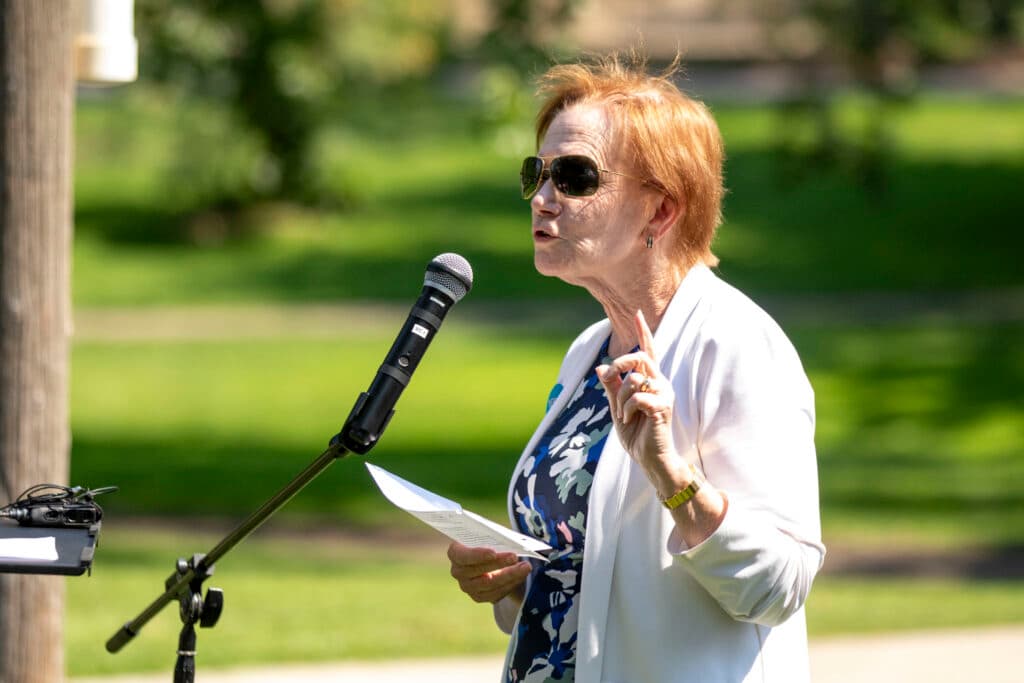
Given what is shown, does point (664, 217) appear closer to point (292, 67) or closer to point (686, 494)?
point (686, 494)

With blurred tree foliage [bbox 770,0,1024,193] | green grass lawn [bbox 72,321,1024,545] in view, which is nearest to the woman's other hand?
green grass lawn [bbox 72,321,1024,545]

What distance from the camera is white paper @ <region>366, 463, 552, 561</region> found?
2924mm

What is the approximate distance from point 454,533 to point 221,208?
1178 inches

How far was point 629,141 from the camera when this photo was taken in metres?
3.10

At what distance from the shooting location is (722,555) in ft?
8.99

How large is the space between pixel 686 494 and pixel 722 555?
12 centimetres

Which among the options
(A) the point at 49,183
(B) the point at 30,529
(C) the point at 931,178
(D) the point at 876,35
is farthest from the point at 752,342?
(C) the point at 931,178

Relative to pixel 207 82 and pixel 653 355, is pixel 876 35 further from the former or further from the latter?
pixel 653 355

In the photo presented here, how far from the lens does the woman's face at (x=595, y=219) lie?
3.10 m

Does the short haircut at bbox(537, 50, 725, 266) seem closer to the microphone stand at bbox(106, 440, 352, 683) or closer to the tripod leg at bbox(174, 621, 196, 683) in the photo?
the microphone stand at bbox(106, 440, 352, 683)

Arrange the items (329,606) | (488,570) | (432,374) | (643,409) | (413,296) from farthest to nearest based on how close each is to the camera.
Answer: (413,296) < (432,374) < (329,606) < (488,570) < (643,409)

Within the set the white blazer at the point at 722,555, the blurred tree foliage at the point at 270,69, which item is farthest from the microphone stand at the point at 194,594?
the blurred tree foliage at the point at 270,69

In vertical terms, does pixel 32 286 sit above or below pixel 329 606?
above

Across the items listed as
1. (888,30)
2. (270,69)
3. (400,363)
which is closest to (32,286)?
(400,363)
